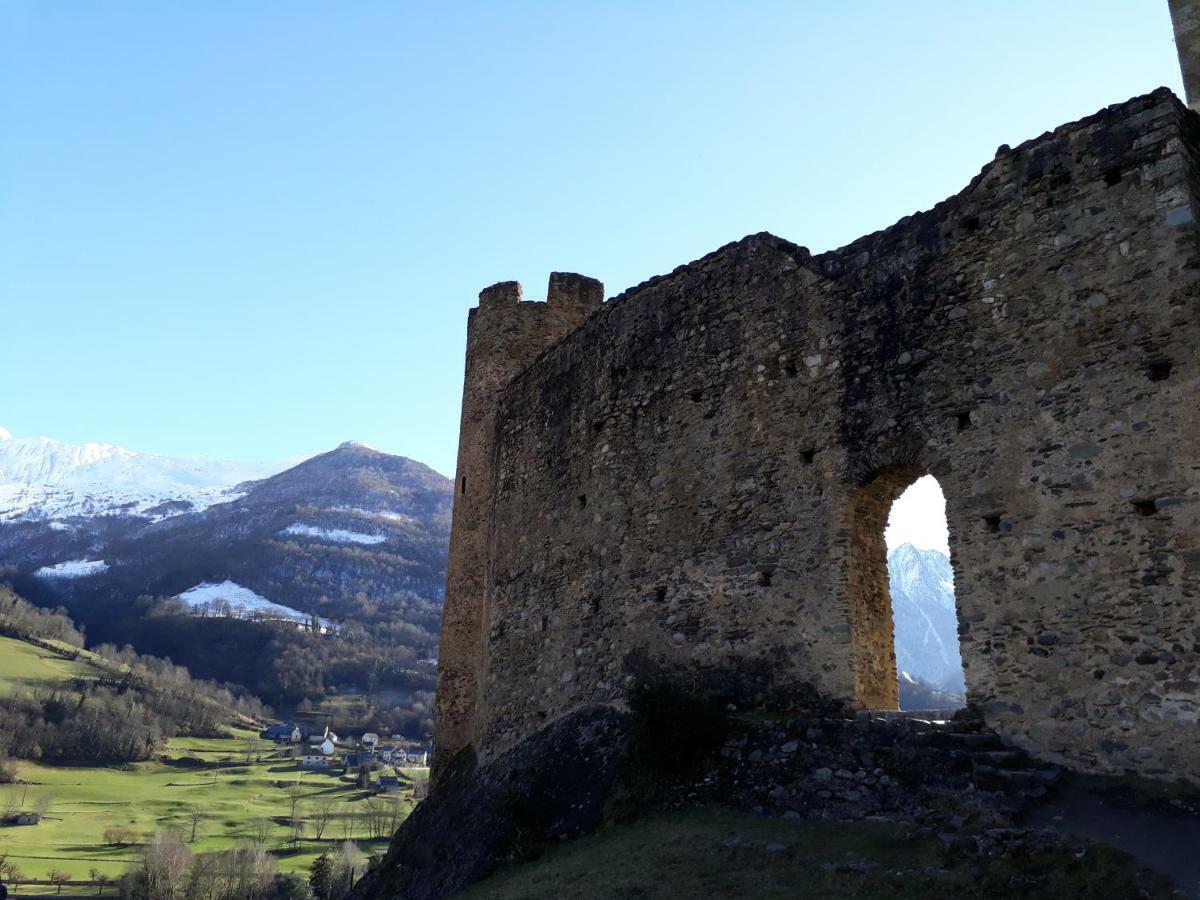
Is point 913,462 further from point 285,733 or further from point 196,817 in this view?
point 285,733

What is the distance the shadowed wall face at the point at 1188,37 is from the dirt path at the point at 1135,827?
31.4 feet

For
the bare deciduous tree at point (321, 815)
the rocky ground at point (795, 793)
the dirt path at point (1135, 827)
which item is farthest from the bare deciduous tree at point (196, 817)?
the dirt path at point (1135, 827)

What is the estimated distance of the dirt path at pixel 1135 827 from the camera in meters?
7.27

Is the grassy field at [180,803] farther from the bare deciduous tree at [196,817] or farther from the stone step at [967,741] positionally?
the stone step at [967,741]

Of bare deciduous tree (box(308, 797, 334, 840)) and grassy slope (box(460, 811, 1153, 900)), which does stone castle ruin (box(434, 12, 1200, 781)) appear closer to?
grassy slope (box(460, 811, 1153, 900))

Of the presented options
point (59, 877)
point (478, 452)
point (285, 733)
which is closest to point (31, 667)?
point (285, 733)

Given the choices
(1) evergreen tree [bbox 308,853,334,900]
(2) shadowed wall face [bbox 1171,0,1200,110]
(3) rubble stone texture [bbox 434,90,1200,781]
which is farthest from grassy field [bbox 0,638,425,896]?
(2) shadowed wall face [bbox 1171,0,1200,110]

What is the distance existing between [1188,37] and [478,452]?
14.7 meters

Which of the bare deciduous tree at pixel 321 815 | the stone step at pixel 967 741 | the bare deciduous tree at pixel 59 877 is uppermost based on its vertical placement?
the stone step at pixel 967 741

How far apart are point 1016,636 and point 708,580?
4590mm

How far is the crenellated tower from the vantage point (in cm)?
2039

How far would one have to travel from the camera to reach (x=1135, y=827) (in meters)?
8.02

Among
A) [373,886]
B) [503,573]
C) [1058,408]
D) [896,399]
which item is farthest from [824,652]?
[373,886]

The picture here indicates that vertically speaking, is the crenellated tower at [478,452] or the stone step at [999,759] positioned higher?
the crenellated tower at [478,452]
